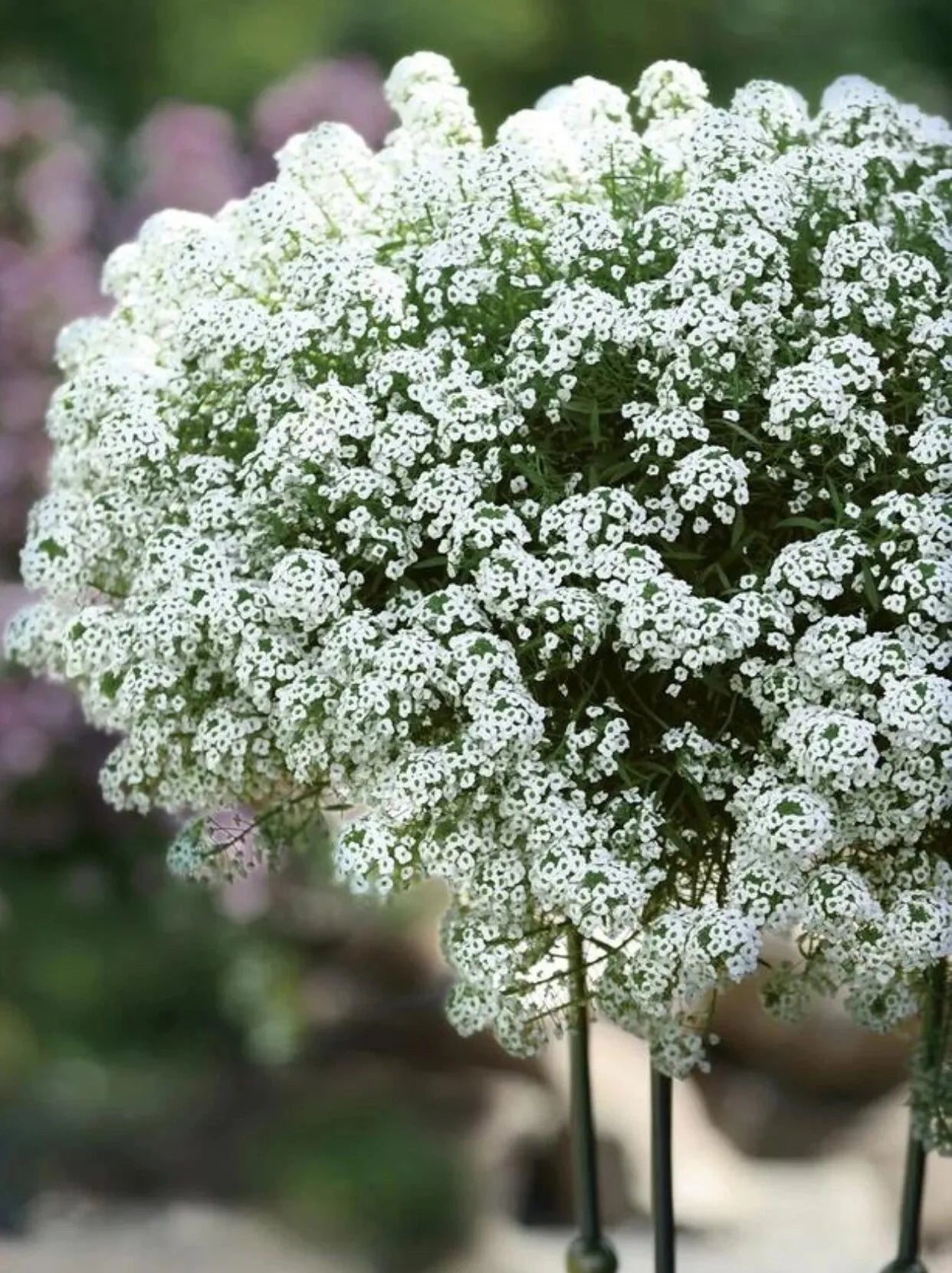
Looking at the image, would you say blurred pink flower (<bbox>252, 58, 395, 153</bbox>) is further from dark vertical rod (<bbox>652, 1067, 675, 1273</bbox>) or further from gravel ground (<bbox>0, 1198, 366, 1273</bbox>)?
dark vertical rod (<bbox>652, 1067, 675, 1273</bbox>)

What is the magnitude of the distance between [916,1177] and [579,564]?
649 mm

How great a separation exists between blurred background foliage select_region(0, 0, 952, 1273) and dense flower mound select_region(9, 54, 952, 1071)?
1.45 meters

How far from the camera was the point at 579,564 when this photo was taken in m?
1.22

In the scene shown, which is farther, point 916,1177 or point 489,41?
Result: point 489,41

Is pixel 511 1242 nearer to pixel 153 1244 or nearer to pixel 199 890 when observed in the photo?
pixel 153 1244

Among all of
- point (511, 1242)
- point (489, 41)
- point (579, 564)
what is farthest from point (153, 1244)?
point (489, 41)

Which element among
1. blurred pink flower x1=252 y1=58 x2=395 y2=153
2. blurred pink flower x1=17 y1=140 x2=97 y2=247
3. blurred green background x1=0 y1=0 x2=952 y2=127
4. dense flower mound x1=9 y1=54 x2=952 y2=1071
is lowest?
dense flower mound x1=9 y1=54 x2=952 y2=1071

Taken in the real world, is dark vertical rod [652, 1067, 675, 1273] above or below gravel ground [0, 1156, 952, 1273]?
below

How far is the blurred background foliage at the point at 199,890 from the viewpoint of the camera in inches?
110

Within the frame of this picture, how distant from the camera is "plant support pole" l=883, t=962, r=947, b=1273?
145 centimetres

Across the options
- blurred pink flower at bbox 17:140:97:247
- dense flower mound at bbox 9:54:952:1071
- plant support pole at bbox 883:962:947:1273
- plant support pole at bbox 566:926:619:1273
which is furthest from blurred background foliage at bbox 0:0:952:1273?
dense flower mound at bbox 9:54:952:1071

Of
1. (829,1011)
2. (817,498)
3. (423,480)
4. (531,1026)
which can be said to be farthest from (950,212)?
(829,1011)

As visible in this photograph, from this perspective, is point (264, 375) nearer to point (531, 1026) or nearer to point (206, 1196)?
point (531, 1026)

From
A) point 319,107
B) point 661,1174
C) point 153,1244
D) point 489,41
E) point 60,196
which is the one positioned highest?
point 489,41
